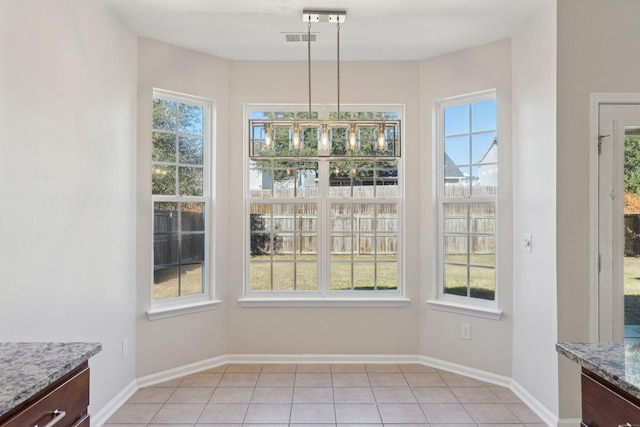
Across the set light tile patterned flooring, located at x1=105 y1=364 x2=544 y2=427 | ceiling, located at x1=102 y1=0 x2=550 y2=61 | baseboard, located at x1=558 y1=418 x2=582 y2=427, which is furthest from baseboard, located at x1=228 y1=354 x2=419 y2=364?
ceiling, located at x1=102 y1=0 x2=550 y2=61

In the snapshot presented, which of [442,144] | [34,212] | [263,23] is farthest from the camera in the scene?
[442,144]

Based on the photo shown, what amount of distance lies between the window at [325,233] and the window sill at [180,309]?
1.46 feet

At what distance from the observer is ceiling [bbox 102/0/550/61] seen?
2.92m

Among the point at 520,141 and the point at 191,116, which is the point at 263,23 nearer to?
the point at 191,116

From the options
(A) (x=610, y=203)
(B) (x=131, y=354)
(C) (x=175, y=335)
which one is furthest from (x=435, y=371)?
(B) (x=131, y=354)

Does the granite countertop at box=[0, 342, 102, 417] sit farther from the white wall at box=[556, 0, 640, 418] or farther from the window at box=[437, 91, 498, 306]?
the window at box=[437, 91, 498, 306]

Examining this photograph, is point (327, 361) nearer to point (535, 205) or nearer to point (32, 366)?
point (535, 205)

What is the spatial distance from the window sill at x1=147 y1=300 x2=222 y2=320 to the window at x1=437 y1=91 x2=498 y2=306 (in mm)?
2166

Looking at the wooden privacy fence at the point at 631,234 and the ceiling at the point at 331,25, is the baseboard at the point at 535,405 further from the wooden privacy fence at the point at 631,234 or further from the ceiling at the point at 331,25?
the ceiling at the point at 331,25

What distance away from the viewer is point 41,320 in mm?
2203

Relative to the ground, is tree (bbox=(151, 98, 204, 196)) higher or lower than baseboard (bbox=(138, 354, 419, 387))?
higher

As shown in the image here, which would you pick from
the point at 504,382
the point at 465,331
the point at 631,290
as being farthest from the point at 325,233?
the point at 631,290

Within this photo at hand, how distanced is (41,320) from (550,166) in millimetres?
3271

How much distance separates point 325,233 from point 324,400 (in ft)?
5.02
